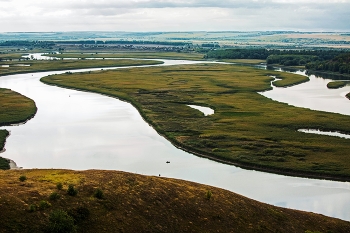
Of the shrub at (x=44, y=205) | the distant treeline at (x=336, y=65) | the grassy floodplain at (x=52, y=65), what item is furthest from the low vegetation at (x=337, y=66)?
the shrub at (x=44, y=205)

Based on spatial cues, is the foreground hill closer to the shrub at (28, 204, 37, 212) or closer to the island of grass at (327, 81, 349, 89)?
the shrub at (28, 204, 37, 212)

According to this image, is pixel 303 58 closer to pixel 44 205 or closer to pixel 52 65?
pixel 52 65

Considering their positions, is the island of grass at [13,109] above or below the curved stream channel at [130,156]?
above

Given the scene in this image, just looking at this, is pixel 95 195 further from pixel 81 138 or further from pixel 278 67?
pixel 278 67

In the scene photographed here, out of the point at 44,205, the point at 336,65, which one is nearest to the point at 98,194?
the point at 44,205

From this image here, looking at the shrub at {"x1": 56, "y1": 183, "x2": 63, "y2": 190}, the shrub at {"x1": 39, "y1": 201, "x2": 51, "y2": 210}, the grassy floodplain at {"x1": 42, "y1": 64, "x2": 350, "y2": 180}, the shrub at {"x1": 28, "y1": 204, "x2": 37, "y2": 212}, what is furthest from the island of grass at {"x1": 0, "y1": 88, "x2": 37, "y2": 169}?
the shrub at {"x1": 28, "y1": 204, "x2": 37, "y2": 212}

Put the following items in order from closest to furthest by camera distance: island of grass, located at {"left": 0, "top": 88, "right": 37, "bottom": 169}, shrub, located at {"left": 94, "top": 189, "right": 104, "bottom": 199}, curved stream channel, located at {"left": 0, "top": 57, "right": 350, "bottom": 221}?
shrub, located at {"left": 94, "top": 189, "right": 104, "bottom": 199}
curved stream channel, located at {"left": 0, "top": 57, "right": 350, "bottom": 221}
island of grass, located at {"left": 0, "top": 88, "right": 37, "bottom": 169}

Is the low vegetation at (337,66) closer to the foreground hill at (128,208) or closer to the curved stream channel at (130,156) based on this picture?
the curved stream channel at (130,156)

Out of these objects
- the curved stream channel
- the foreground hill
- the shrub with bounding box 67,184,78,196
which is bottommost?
the curved stream channel
